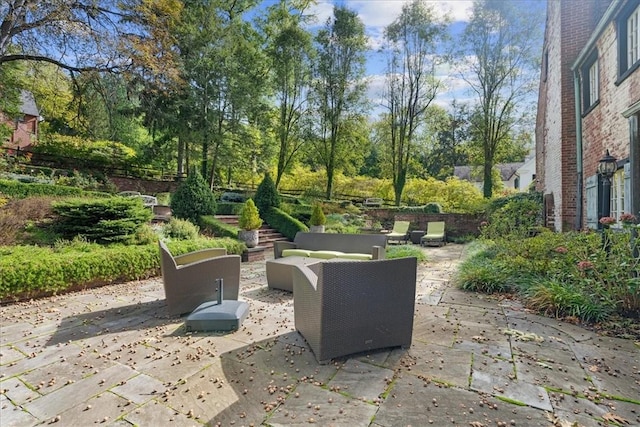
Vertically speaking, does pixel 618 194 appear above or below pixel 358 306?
above

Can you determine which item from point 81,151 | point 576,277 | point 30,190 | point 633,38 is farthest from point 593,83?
point 81,151

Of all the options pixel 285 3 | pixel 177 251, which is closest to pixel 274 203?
pixel 177 251

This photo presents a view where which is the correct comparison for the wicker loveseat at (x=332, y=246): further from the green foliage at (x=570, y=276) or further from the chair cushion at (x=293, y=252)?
the green foliage at (x=570, y=276)

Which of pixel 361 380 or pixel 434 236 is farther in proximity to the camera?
pixel 434 236

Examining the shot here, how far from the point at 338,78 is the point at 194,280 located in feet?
51.0

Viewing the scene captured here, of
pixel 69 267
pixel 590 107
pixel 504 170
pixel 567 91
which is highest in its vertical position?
pixel 504 170

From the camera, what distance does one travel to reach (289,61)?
16422 millimetres

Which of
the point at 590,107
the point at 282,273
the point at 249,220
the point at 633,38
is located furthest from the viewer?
the point at 249,220

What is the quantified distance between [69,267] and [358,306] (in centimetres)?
432

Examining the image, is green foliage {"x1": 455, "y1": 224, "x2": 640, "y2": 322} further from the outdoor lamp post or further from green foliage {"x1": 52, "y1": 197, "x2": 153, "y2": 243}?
green foliage {"x1": 52, "y1": 197, "x2": 153, "y2": 243}

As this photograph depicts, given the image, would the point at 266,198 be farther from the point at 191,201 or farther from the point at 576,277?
the point at 576,277

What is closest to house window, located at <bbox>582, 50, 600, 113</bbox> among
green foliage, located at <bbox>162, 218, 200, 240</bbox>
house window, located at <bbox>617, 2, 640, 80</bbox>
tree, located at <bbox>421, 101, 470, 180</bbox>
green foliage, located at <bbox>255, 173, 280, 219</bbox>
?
house window, located at <bbox>617, 2, 640, 80</bbox>

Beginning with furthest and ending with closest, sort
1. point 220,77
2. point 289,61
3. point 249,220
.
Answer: point 289,61 → point 220,77 → point 249,220

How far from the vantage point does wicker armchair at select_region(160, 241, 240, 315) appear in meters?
3.55
